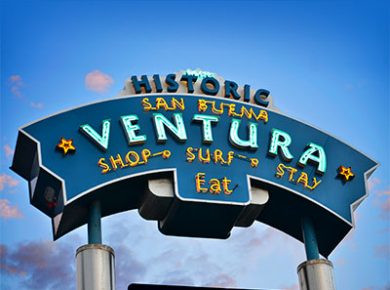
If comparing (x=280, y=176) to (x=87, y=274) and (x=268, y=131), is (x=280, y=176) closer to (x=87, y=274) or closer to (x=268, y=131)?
(x=268, y=131)

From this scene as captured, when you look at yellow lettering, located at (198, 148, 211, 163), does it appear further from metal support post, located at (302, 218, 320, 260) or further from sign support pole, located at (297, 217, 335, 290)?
sign support pole, located at (297, 217, 335, 290)

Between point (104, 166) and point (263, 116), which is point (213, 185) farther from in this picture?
point (263, 116)

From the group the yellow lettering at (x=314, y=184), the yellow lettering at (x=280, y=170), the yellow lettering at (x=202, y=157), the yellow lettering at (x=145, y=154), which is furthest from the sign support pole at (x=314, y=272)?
the yellow lettering at (x=145, y=154)

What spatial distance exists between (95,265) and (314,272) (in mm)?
4383

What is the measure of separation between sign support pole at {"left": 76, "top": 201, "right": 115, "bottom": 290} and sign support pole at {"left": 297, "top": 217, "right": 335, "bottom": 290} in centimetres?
384

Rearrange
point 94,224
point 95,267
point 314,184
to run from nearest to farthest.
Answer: point 95,267 < point 94,224 < point 314,184

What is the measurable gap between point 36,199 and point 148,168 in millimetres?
2208

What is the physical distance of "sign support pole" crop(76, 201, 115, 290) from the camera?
16594 mm

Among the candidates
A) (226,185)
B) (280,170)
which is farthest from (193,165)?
(280,170)

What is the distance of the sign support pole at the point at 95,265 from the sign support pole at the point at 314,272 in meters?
3.84

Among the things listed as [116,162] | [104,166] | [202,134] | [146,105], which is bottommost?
[104,166]

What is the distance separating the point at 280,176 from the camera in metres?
19.0

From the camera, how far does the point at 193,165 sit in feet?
60.3

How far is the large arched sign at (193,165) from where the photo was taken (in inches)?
699
